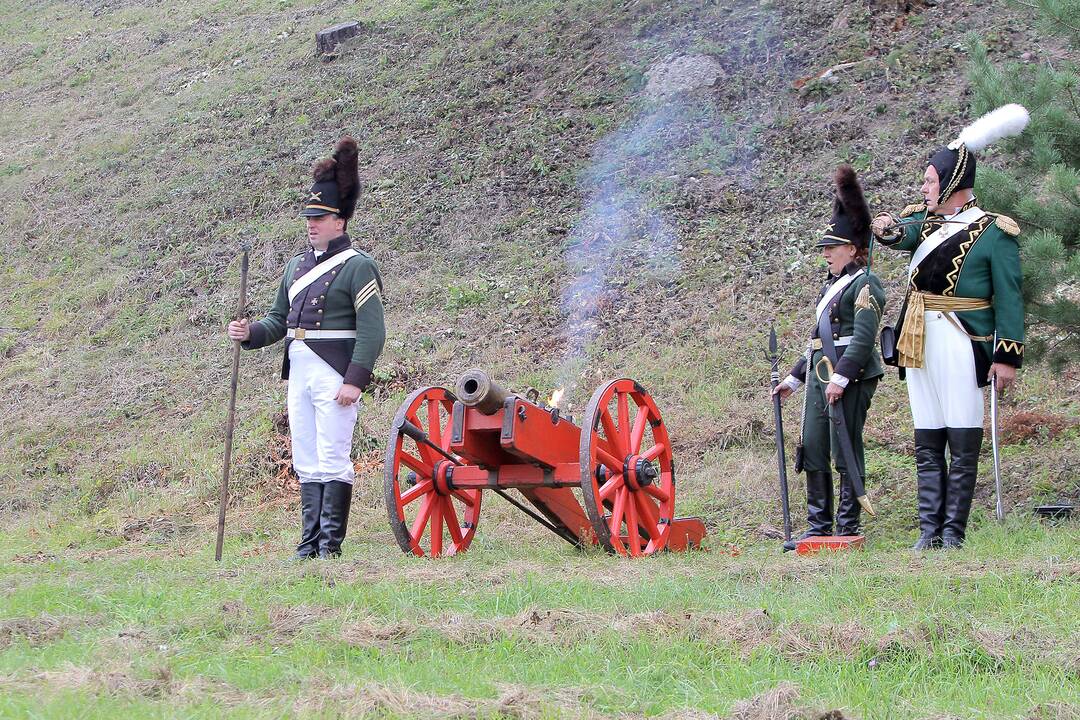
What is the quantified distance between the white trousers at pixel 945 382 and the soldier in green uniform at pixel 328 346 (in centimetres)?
288

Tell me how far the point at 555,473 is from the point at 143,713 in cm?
311

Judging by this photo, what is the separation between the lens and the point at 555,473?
622 cm

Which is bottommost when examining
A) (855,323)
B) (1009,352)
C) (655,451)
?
(655,451)

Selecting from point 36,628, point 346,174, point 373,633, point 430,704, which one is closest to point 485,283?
point 346,174

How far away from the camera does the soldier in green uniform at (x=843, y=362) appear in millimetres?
6523

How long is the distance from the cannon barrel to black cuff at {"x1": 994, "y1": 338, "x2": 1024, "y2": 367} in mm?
2406

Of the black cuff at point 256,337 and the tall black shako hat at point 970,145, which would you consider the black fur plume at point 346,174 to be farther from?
the tall black shako hat at point 970,145

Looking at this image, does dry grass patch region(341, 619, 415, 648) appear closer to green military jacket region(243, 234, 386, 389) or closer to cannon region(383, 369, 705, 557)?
cannon region(383, 369, 705, 557)

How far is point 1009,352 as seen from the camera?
5.76 metres

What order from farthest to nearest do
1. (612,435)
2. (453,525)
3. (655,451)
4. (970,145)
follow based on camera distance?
(655,451), (453,525), (612,435), (970,145)

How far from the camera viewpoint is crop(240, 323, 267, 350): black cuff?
6.77m

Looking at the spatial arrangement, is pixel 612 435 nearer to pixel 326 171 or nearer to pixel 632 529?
pixel 632 529

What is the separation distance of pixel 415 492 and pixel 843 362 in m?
2.40

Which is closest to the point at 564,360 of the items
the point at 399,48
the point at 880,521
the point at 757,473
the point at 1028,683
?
the point at 757,473
